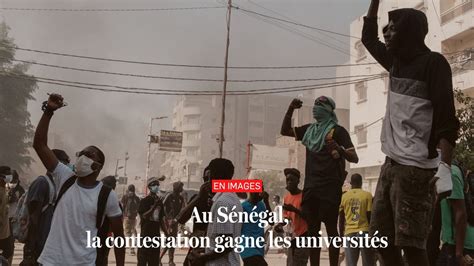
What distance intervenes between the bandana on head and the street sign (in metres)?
45.7

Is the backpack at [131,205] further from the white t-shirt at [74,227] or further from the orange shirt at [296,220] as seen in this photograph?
the white t-shirt at [74,227]

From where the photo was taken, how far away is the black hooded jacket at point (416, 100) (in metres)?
3.07

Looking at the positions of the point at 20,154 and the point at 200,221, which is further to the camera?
the point at 20,154

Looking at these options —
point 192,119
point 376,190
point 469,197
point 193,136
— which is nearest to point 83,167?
point 376,190

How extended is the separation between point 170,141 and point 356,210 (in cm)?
4425

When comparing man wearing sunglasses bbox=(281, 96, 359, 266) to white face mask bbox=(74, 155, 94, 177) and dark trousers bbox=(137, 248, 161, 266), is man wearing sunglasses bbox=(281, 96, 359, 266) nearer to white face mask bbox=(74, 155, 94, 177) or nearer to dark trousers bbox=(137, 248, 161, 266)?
white face mask bbox=(74, 155, 94, 177)

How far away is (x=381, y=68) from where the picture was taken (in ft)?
120

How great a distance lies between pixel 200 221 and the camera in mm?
5039

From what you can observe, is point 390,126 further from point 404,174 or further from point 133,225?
point 133,225

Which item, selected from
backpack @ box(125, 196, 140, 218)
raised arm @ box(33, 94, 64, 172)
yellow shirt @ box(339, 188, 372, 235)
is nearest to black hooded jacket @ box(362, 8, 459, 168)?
raised arm @ box(33, 94, 64, 172)

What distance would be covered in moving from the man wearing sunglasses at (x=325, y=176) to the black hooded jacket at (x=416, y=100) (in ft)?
5.72

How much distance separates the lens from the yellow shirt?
8.41 m

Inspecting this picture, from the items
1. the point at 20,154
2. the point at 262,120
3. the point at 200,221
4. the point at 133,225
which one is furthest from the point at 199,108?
the point at 200,221

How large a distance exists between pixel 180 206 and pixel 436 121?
9.65m
